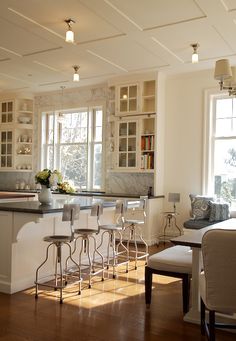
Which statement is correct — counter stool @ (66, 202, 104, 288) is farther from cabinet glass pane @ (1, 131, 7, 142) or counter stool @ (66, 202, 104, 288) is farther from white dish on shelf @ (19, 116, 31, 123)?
cabinet glass pane @ (1, 131, 7, 142)

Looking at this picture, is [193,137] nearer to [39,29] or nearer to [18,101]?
[39,29]

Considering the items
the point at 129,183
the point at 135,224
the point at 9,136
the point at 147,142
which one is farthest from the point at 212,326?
the point at 9,136

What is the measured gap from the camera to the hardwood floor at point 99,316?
2863 millimetres

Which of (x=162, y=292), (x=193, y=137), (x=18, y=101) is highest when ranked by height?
(x=18, y=101)

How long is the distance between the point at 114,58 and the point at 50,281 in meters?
3.74

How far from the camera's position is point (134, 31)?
4945 mm

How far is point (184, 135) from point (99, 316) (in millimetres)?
4487

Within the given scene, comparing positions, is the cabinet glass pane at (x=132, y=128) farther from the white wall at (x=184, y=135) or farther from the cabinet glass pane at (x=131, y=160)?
the white wall at (x=184, y=135)

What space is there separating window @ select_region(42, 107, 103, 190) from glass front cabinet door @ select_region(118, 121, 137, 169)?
0.85 meters

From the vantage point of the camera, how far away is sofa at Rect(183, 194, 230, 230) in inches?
233

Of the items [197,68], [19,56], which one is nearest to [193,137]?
[197,68]

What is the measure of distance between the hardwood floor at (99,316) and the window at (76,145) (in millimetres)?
4237

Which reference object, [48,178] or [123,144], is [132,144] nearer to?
[123,144]

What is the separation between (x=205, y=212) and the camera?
6195 millimetres
